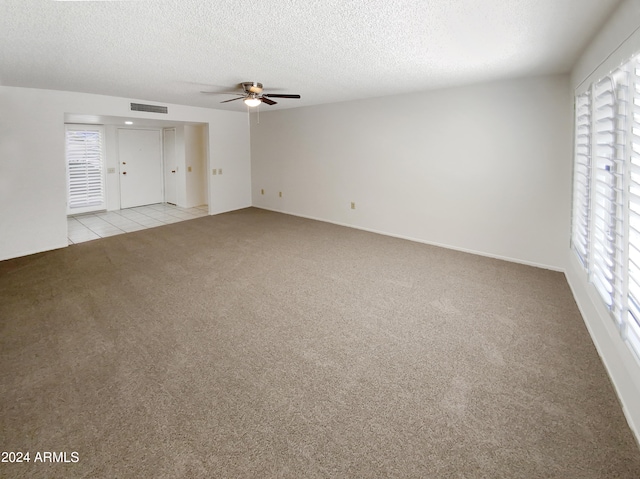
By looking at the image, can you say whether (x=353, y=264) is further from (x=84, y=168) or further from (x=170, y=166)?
(x=84, y=168)

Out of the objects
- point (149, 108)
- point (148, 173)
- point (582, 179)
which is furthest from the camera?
point (148, 173)

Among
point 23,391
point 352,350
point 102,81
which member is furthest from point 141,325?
point 102,81

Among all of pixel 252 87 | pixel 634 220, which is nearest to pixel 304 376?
pixel 634 220

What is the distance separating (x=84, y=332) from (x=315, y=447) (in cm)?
234

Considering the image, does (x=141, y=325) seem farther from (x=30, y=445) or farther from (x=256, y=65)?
(x=256, y=65)

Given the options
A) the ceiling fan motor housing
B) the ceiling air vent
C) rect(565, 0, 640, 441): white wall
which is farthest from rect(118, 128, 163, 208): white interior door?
rect(565, 0, 640, 441): white wall

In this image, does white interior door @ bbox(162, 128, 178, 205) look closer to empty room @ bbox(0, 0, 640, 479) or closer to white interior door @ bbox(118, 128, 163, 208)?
white interior door @ bbox(118, 128, 163, 208)

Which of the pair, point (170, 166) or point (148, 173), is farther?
point (170, 166)

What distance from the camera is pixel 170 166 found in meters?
9.09

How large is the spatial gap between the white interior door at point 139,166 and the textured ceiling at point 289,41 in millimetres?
3800

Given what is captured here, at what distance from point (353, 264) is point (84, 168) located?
7.04m

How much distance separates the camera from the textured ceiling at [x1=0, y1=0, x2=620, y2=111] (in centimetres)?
234

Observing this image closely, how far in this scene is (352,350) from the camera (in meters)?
2.63

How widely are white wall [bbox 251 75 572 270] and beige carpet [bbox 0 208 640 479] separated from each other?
2.76ft
